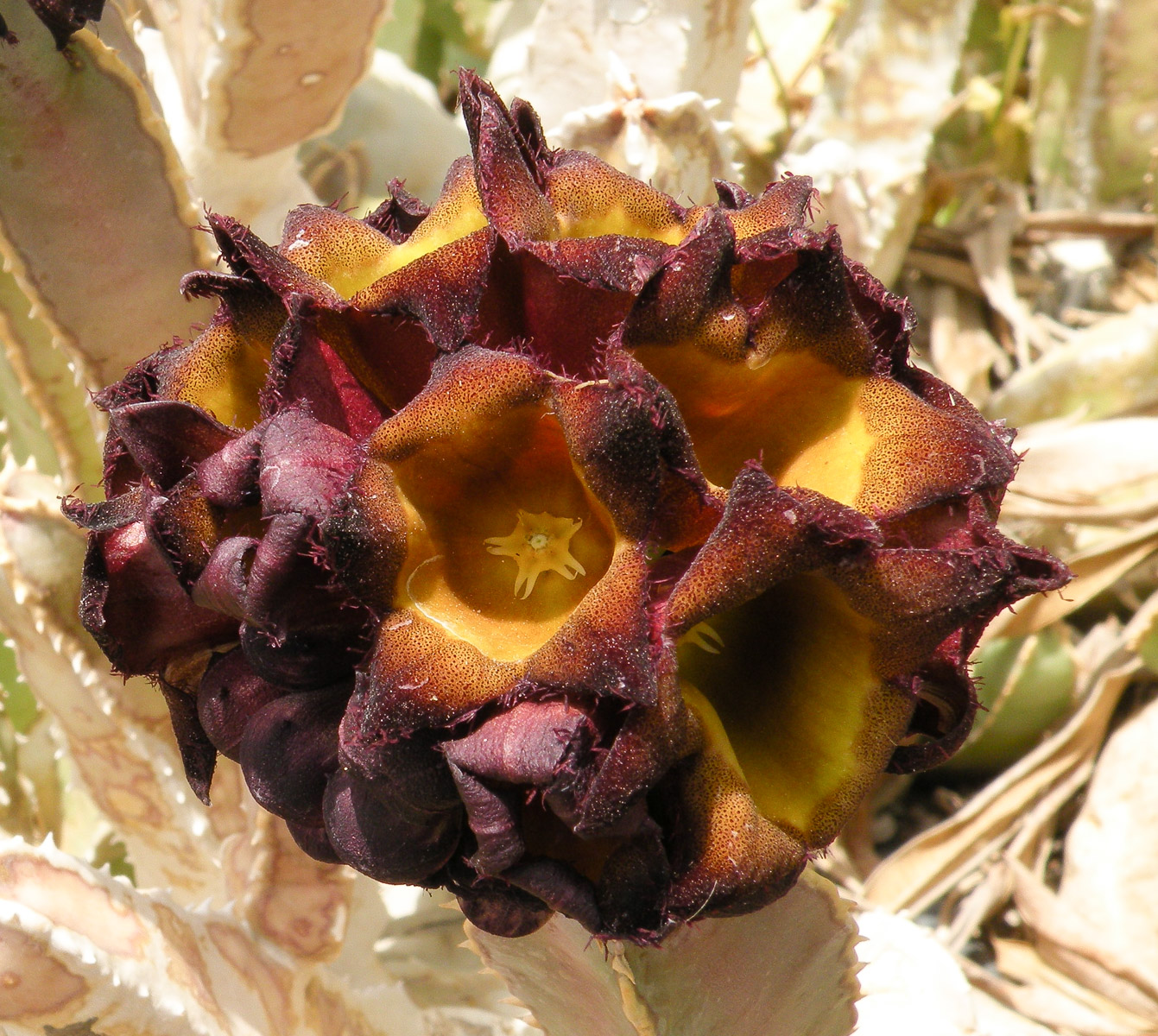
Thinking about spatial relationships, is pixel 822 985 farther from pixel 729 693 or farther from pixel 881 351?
pixel 881 351

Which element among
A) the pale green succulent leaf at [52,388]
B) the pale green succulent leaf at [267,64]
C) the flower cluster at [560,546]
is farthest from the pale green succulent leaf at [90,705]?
the pale green succulent leaf at [267,64]

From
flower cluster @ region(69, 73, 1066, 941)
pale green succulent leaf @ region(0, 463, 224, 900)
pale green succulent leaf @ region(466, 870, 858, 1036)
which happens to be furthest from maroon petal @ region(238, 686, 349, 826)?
pale green succulent leaf @ region(0, 463, 224, 900)

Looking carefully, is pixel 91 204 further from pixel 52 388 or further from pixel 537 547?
pixel 537 547

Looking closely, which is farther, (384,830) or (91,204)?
(91,204)

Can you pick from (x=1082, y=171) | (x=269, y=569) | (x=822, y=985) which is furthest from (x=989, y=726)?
(x=269, y=569)

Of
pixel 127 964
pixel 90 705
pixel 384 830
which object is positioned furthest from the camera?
pixel 90 705

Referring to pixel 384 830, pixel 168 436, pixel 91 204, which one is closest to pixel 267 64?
pixel 91 204

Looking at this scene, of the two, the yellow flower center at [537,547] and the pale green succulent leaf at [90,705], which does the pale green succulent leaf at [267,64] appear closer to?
the pale green succulent leaf at [90,705]

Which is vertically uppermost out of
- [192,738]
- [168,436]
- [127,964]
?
[168,436]
